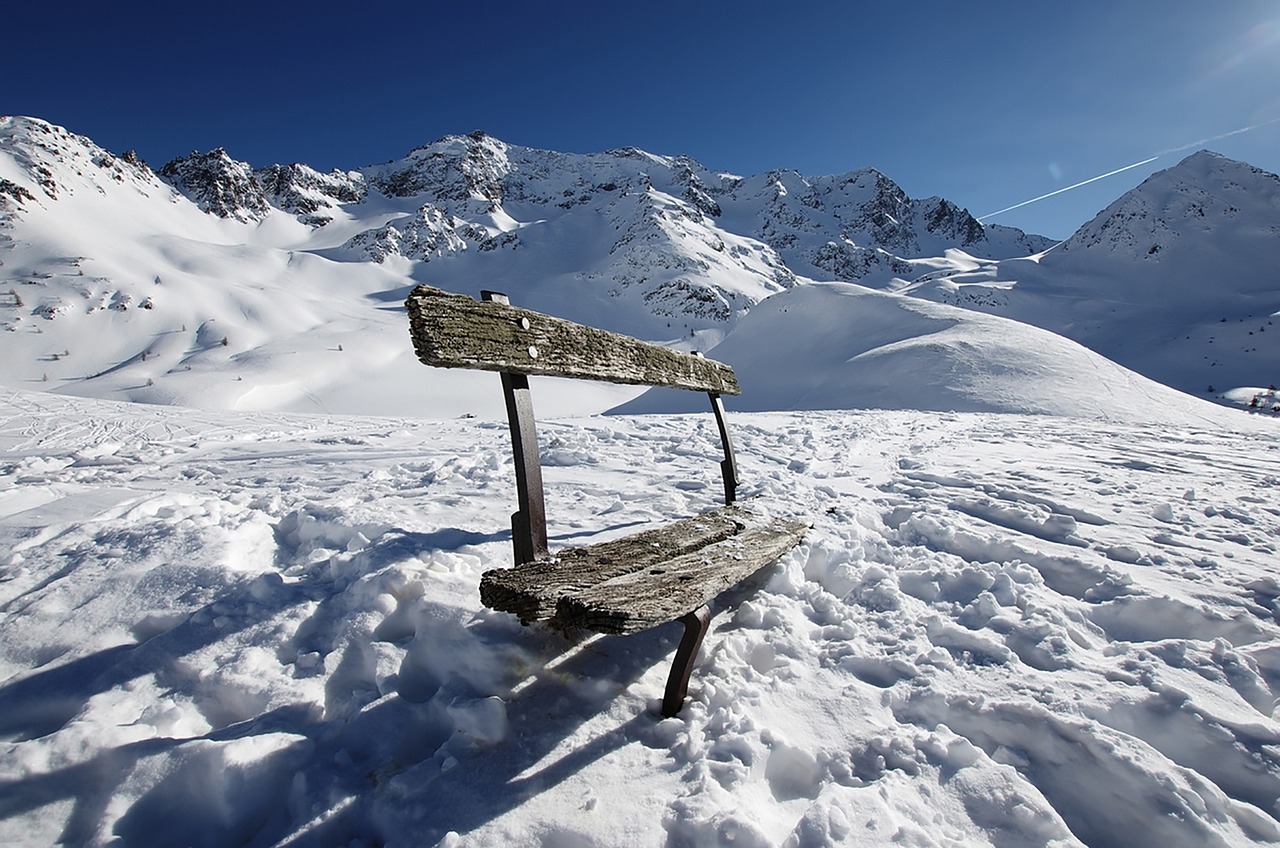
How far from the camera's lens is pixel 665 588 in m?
1.81

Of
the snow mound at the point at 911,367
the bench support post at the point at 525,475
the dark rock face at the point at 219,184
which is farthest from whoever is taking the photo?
the dark rock face at the point at 219,184

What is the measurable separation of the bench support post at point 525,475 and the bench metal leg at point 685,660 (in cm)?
73

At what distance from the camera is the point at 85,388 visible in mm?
23375

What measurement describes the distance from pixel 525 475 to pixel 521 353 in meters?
0.50

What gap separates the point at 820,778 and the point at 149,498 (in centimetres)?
436

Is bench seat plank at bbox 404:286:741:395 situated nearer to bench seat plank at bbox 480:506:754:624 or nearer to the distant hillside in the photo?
bench seat plank at bbox 480:506:754:624

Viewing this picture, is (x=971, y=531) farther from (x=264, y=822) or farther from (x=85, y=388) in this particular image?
(x=85, y=388)

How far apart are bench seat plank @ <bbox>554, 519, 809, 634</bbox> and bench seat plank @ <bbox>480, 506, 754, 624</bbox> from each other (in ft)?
0.20

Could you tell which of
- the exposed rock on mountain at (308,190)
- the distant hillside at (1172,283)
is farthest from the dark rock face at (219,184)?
the distant hillside at (1172,283)

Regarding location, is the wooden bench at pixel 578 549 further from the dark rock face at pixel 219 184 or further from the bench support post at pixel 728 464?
the dark rock face at pixel 219 184

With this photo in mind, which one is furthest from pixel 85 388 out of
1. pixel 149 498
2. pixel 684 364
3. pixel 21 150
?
pixel 21 150

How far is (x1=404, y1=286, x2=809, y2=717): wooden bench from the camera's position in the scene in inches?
63.2

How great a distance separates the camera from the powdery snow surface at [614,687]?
1.46m

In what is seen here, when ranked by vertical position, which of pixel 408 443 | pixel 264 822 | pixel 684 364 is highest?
pixel 684 364
